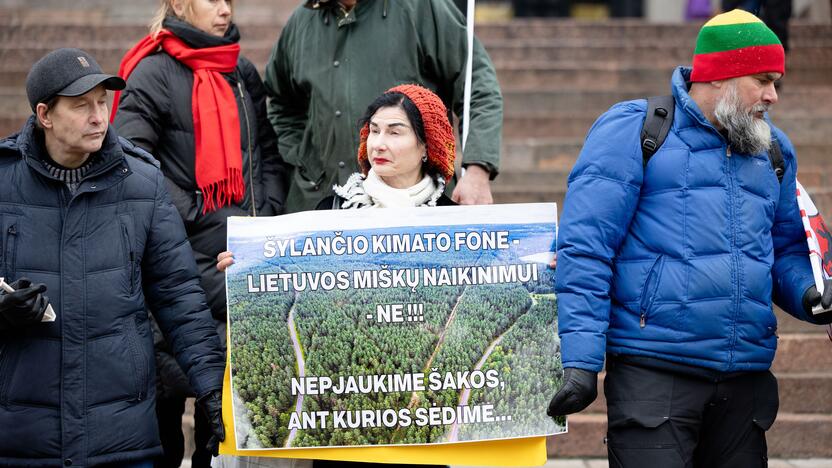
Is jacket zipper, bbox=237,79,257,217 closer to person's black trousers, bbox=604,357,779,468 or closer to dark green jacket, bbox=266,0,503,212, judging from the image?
dark green jacket, bbox=266,0,503,212

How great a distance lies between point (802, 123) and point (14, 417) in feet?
22.4

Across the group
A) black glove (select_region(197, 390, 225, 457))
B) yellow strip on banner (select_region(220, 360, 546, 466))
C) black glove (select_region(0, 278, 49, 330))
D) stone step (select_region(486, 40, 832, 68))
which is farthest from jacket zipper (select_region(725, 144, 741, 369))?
stone step (select_region(486, 40, 832, 68))

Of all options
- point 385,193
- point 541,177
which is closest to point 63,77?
point 385,193

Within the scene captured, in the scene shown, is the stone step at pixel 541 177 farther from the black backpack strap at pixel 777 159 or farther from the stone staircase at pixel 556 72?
the black backpack strap at pixel 777 159

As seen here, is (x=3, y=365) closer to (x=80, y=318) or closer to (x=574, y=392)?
(x=80, y=318)

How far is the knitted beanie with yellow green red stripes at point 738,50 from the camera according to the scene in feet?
12.0

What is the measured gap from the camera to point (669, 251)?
3646 mm

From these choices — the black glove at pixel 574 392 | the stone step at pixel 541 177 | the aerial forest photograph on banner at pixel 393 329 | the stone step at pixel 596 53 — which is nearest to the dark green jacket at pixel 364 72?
the aerial forest photograph on banner at pixel 393 329

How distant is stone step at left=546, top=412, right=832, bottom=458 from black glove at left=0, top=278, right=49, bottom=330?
10.6 feet

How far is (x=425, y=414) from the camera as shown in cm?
371

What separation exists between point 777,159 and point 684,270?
54cm

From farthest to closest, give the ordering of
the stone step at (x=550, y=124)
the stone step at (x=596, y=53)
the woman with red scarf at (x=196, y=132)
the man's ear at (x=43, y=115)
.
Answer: the stone step at (x=596, y=53) → the stone step at (x=550, y=124) → the woman with red scarf at (x=196, y=132) → the man's ear at (x=43, y=115)

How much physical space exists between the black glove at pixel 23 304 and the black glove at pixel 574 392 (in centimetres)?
154

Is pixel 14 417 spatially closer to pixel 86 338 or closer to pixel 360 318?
pixel 86 338
